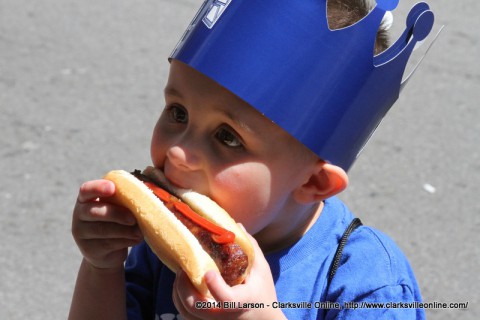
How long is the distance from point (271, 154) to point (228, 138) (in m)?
0.10

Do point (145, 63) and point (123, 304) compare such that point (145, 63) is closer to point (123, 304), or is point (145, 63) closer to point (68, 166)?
point (68, 166)

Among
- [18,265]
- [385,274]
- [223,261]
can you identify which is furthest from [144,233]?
[18,265]

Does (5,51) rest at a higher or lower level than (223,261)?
lower

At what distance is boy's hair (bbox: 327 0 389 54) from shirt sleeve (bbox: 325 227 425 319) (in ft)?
1.57

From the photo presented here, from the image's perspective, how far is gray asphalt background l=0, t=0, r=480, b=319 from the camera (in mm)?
3879

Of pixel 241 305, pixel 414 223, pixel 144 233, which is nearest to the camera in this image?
pixel 241 305

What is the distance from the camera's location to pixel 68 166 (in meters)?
4.44

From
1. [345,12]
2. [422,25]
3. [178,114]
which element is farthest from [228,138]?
[422,25]

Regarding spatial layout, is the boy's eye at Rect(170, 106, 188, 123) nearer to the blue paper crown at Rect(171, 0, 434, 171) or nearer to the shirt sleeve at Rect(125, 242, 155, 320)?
the blue paper crown at Rect(171, 0, 434, 171)

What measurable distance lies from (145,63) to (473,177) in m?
2.10

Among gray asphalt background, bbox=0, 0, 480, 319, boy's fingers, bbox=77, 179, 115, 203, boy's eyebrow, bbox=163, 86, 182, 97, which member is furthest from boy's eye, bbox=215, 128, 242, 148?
gray asphalt background, bbox=0, 0, 480, 319

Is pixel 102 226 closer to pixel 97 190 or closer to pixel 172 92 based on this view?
pixel 97 190

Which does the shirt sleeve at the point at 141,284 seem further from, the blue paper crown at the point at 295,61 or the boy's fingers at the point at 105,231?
the blue paper crown at the point at 295,61

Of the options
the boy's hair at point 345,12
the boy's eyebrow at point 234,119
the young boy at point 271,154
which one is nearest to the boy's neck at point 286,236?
the young boy at point 271,154
